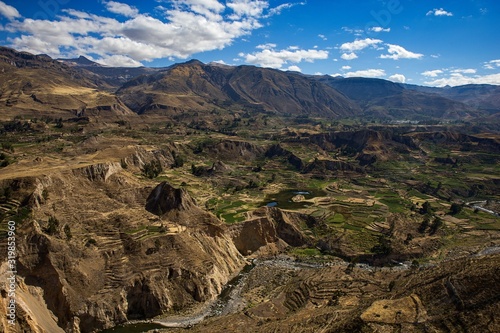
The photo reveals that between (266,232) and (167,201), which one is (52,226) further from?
(266,232)

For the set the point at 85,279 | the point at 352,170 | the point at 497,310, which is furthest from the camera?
the point at 352,170

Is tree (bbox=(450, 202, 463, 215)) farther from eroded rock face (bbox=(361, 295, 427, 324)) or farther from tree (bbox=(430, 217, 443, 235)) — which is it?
eroded rock face (bbox=(361, 295, 427, 324))

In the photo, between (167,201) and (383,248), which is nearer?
(383,248)

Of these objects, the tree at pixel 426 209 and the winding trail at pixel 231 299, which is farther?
the tree at pixel 426 209

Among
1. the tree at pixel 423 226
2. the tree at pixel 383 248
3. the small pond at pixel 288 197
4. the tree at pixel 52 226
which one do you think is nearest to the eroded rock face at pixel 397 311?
the tree at pixel 383 248

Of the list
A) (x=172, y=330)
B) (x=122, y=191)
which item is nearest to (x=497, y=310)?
(x=172, y=330)

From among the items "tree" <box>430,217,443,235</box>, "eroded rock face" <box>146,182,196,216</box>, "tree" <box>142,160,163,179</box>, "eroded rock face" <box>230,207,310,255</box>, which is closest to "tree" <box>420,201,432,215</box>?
"tree" <box>430,217,443,235</box>

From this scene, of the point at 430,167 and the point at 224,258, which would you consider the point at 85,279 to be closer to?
the point at 224,258

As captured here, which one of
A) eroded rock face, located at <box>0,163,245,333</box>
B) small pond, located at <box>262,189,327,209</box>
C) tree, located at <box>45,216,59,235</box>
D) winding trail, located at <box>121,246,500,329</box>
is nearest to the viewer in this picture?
eroded rock face, located at <box>0,163,245,333</box>

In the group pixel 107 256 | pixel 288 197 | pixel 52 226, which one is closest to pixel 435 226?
pixel 288 197

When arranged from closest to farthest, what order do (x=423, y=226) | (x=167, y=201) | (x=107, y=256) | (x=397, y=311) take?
(x=397, y=311), (x=107, y=256), (x=167, y=201), (x=423, y=226)

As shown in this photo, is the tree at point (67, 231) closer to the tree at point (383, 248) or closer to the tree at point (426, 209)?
the tree at point (383, 248)
